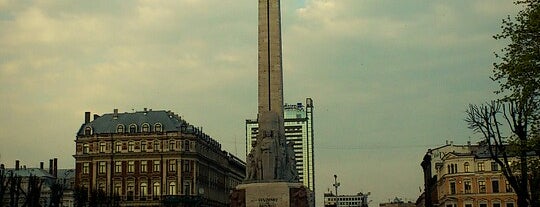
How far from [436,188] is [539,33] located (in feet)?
289

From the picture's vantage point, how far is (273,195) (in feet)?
185

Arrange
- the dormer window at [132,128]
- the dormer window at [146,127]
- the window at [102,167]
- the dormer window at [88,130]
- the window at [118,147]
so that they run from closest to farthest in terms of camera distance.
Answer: the window at [102,167]
the window at [118,147]
the dormer window at [146,127]
the dormer window at [132,128]
the dormer window at [88,130]

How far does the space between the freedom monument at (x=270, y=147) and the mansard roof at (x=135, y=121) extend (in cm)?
4327

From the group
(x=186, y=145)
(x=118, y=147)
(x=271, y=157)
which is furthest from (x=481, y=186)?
(x=118, y=147)

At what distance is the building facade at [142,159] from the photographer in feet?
332

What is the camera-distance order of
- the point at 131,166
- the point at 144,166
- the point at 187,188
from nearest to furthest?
the point at 187,188, the point at 144,166, the point at 131,166

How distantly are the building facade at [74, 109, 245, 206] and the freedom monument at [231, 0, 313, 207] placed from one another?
40.0 meters

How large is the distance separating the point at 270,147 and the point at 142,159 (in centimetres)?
4795

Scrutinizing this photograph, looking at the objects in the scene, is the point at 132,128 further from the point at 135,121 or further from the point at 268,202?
the point at 268,202

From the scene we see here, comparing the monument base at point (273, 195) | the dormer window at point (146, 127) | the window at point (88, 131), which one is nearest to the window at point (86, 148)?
the window at point (88, 131)

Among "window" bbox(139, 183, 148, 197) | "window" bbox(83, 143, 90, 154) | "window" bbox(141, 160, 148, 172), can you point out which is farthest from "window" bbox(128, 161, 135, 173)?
"window" bbox(83, 143, 90, 154)

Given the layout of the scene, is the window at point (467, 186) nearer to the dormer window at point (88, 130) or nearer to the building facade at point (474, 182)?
the building facade at point (474, 182)

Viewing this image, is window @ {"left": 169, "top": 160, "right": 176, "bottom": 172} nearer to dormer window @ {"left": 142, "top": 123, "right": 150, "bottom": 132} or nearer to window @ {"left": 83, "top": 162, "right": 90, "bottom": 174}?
dormer window @ {"left": 142, "top": 123, "right": 150, "bottom": 132}

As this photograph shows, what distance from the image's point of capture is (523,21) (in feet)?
98.7
